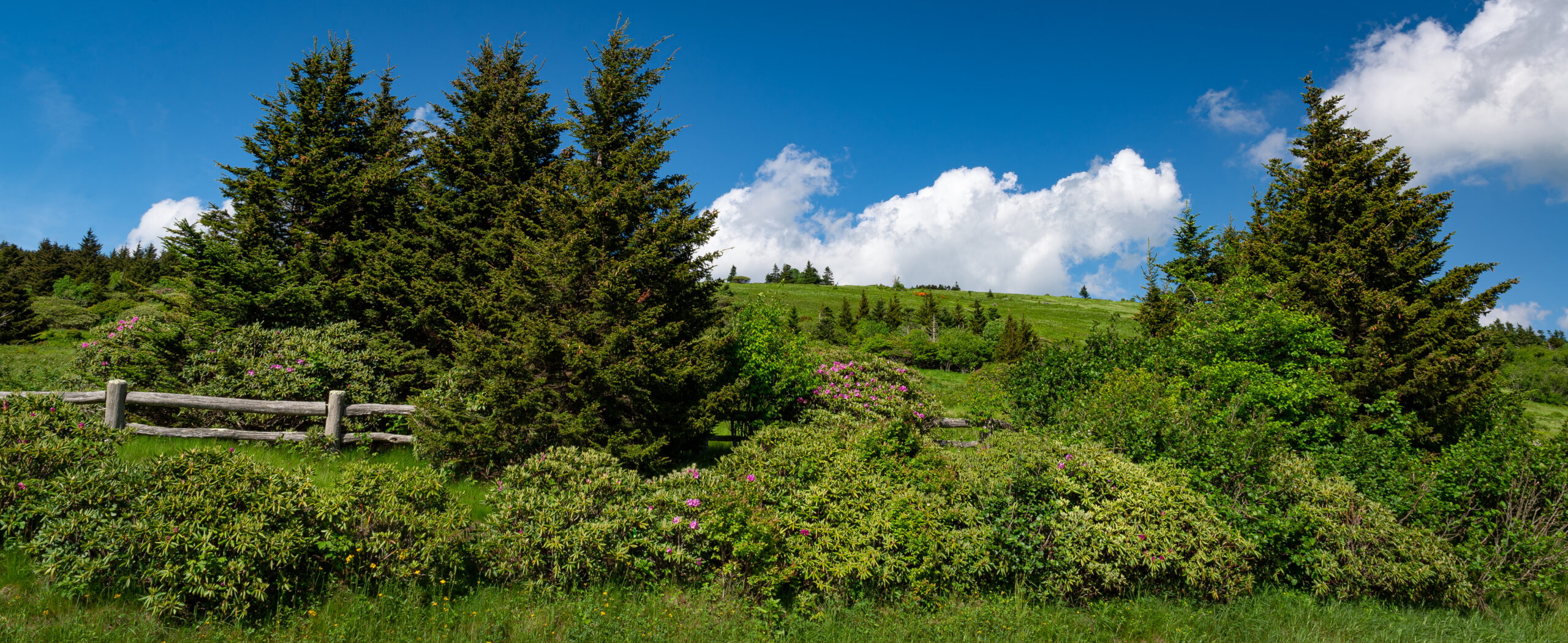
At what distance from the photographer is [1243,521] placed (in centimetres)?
652

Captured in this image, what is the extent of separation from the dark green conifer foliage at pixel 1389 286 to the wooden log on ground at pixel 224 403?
2000 centimetres

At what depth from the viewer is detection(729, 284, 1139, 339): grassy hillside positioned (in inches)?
3322

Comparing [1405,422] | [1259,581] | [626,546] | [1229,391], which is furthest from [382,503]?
[1405,422]

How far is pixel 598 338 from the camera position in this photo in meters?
8.94

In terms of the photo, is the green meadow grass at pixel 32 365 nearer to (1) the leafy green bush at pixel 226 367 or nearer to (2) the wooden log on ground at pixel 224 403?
(1) the leafy green bush at pixel 226 367

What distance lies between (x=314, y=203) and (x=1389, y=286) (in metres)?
26.5

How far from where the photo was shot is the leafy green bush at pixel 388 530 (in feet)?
16.4

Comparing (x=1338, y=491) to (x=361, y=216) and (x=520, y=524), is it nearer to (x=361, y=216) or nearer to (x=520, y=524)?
(x=520, y=524)

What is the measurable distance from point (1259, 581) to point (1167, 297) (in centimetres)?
1785

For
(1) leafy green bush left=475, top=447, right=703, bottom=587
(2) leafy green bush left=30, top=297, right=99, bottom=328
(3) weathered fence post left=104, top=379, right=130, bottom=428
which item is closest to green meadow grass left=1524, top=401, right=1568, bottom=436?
(1) leafy green bush left=475, top=447, right=703, bottom=587

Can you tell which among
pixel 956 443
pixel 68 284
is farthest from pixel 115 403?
pixel 68 284

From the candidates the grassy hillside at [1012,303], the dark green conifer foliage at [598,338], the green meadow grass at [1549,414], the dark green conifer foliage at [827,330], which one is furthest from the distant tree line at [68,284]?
the green meadow grass at [1549,414]

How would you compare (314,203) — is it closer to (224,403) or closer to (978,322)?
(224,403)

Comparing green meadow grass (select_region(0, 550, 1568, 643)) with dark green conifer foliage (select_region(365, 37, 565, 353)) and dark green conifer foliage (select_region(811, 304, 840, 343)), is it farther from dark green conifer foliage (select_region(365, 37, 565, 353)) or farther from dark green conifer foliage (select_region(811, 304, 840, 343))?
dark green conifer foliage (select_region(811, 304, 840, 343))
